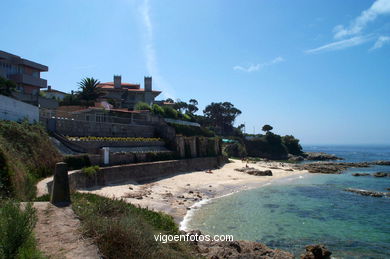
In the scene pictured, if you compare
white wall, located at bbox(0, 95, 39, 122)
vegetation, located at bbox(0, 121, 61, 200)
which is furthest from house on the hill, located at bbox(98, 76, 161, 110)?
vegetation, located at bbox(0, 121, 61, 200)

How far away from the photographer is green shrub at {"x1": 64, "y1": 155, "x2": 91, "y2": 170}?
2175cm

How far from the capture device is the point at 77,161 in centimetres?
2256

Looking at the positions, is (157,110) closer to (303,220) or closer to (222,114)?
(303,220)

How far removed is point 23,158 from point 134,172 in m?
12.0

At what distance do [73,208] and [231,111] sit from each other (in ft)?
325

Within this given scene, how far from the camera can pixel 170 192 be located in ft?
83.9

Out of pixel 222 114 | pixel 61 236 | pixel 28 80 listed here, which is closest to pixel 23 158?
pixel 61 236

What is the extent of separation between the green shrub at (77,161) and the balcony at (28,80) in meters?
21.9

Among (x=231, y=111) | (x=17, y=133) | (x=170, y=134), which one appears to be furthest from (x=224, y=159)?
(x=231, y=111)

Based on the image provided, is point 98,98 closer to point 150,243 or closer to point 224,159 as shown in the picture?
point 224,159

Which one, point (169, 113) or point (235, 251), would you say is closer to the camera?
point (235, 251)

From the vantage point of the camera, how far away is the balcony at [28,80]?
3872 cm

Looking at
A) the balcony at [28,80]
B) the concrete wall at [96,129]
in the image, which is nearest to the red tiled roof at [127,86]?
the balcony at [28,80]

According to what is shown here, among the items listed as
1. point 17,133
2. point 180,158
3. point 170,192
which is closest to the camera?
point 17,133
